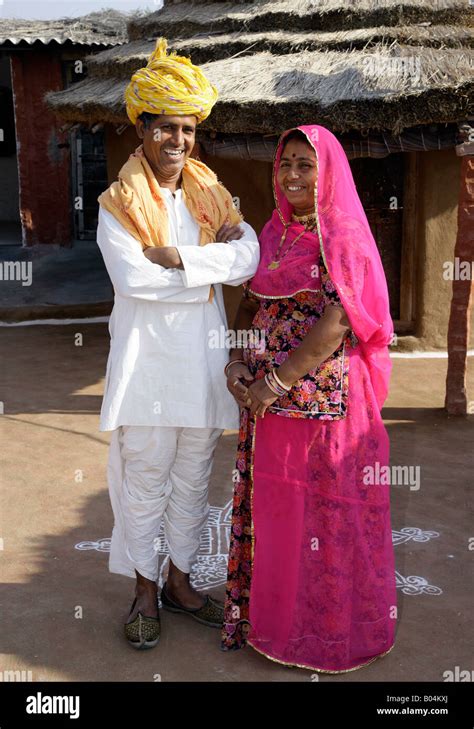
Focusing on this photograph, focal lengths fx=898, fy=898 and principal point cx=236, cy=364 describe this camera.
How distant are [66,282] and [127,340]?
8286mm

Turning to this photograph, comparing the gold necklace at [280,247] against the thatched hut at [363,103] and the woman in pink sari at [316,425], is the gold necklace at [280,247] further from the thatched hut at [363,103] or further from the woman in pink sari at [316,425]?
the thatched hut at [363,103]

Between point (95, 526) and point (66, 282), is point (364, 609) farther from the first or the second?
point (66, 282)

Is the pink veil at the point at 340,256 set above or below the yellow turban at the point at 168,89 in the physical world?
below

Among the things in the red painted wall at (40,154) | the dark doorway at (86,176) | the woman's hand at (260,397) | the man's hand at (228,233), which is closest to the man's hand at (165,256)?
the man's hand at (228,233)

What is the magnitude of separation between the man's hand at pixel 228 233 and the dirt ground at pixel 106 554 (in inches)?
60.6

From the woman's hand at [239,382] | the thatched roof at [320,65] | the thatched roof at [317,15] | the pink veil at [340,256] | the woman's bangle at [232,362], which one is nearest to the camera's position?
the pink veil at [340,256]

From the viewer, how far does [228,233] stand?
332 cm

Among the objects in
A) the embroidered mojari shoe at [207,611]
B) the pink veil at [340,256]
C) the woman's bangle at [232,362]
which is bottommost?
the embroidered mojari shoe at [207,611]

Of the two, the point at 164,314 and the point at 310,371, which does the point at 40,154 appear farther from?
the point at 310,371

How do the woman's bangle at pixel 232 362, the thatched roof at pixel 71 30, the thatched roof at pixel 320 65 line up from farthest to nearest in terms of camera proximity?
the thatched roof at pixel 71 30, the thatched roof at pixel 320 65, the woman's bangle at pixel 232 362

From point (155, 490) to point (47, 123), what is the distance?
989cm

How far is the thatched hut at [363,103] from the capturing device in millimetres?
6551

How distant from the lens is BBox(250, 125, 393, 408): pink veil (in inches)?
118

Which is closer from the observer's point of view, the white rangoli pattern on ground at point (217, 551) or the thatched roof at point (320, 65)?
the white rangoli pattern on ground at point (217, 551)
